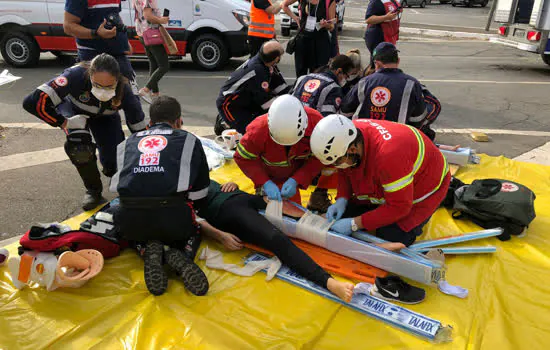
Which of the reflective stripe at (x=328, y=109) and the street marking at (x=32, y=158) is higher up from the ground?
the reflective stripe at (x=328, y=109)

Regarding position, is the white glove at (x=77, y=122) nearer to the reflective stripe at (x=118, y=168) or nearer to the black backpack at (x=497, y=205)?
the reflective stripe at (x=118, y=168)

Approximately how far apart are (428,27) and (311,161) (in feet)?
48.5

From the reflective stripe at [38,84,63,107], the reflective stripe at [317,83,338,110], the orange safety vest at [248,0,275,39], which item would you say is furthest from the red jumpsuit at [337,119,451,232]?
the orange safety vest at [248,0,275,39]

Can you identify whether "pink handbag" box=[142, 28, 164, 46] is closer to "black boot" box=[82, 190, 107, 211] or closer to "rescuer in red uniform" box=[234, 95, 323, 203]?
"black boot" box=[82, 190, 107, 211]

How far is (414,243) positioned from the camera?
115 inches

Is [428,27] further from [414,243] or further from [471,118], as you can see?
[414,243]

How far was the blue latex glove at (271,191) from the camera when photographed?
3.05m

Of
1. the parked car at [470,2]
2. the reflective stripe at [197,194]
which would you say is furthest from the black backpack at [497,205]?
the parked car at [470,2]

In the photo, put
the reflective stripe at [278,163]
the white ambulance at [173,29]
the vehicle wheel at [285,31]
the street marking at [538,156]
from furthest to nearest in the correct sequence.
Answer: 1. the vehicle wheel at [285,31]
2. the white ambulance at [173,29]
3. the street marking at [538,156]
4. the reflective stripe at [278,163]

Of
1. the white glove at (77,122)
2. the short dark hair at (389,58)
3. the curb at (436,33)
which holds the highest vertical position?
A: the short dark hair at (389,58)

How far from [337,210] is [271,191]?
0.50 m

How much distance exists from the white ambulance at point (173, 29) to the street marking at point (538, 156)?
532cm

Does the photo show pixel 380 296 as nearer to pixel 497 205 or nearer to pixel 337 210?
pixel 337 210

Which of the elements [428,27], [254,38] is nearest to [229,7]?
[254,38]
